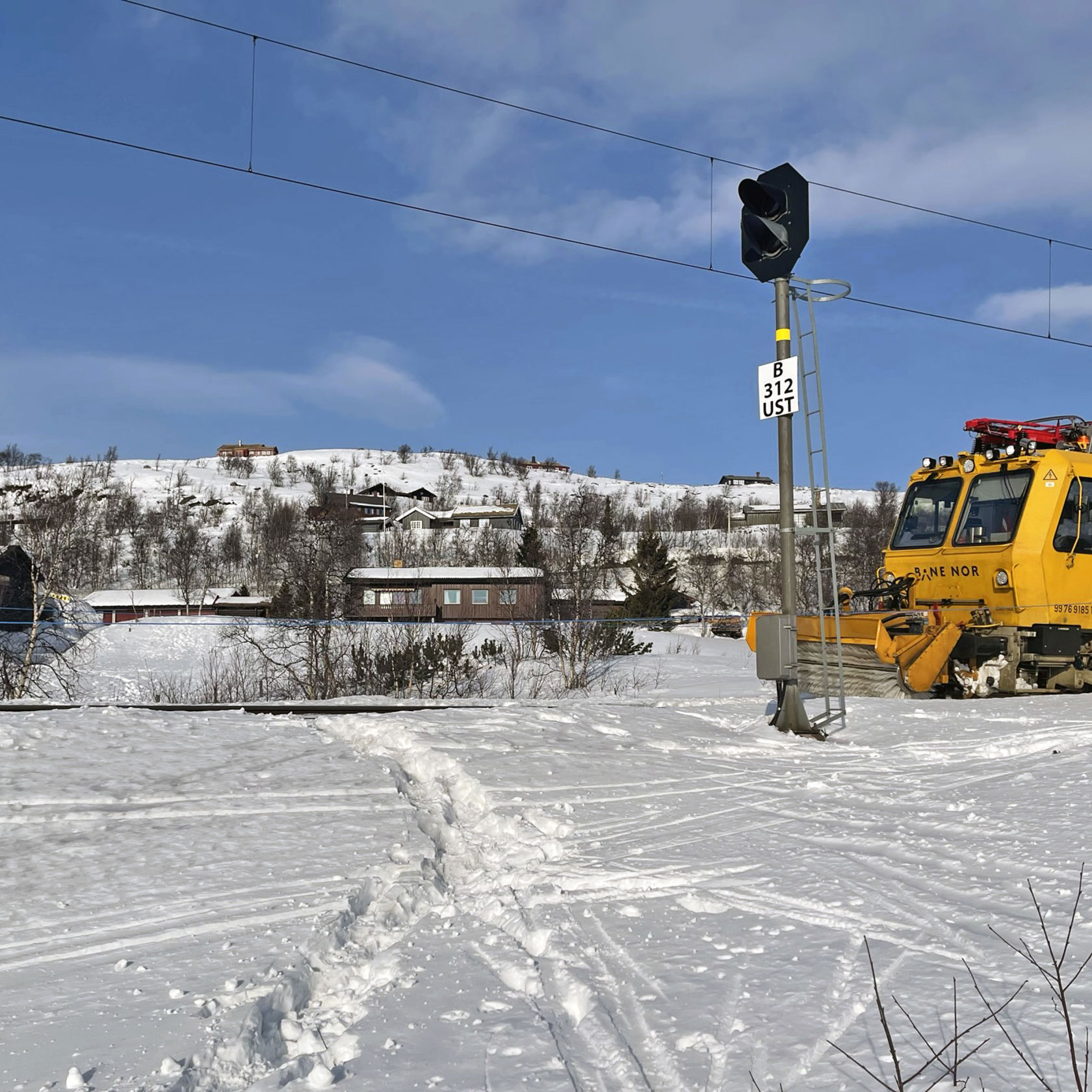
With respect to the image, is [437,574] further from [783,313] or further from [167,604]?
[783,313]

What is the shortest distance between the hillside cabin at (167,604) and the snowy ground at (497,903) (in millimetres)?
48639

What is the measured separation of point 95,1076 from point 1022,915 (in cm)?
366

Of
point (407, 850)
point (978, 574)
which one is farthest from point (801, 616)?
point (407, 850)

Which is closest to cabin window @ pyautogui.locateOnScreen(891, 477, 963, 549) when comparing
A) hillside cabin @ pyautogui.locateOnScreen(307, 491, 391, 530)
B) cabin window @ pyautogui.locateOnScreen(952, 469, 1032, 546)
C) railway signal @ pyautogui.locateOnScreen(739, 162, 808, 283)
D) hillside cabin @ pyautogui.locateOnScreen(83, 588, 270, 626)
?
cabin window @ pyautogui.locateOnScreen(952, 469, 1032, 546)

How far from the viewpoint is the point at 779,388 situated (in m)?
9.73

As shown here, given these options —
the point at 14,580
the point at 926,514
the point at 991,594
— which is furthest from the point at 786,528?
the point at 14,580

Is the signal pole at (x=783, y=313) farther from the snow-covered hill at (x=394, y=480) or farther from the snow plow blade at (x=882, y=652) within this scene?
the snow-covered hill at (x=394, y=480)

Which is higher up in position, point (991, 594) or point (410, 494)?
point (410, 494)

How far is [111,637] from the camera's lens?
130 feet

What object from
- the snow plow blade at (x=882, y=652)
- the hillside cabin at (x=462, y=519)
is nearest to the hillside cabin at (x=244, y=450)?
the hillside cabin at (x=462, y=519)

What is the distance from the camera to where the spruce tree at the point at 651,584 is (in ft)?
139

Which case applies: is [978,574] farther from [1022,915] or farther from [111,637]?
[111,637]

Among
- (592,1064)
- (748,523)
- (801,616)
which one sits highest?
(748,523)

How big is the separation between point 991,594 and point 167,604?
5788cm
